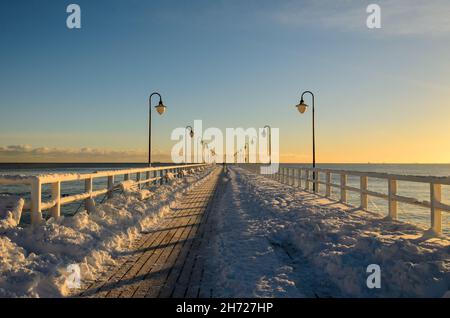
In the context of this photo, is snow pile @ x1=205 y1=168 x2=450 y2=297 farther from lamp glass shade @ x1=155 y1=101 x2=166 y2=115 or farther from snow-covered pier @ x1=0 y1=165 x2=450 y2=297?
lamp glass shade @ x1=155 y1=101 x2=166 y2=115

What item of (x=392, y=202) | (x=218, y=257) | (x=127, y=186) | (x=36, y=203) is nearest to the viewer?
(x=218, y=257)

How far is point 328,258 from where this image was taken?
6.32 meters

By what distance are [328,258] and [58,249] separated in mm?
4685

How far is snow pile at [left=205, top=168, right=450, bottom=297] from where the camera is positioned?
200 inches

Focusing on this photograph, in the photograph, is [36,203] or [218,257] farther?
[36,203]

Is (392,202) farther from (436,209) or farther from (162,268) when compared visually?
(162,268)

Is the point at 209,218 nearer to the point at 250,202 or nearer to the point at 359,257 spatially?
the point at 250,202

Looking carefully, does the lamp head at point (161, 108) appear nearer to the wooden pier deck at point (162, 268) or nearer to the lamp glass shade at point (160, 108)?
the lamp glass shade at point (160, 108)

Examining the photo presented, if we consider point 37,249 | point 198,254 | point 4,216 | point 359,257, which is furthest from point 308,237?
point 4,216

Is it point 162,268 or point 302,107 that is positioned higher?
point 302,107

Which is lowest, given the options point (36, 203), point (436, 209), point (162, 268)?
point (162, 268)

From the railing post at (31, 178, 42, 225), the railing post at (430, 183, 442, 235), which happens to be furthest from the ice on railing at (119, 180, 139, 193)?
the railing post at (430, 183, 442, 235)

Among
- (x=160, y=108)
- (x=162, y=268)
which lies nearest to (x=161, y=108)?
(x=160, y=108)

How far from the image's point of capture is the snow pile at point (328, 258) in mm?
5078
